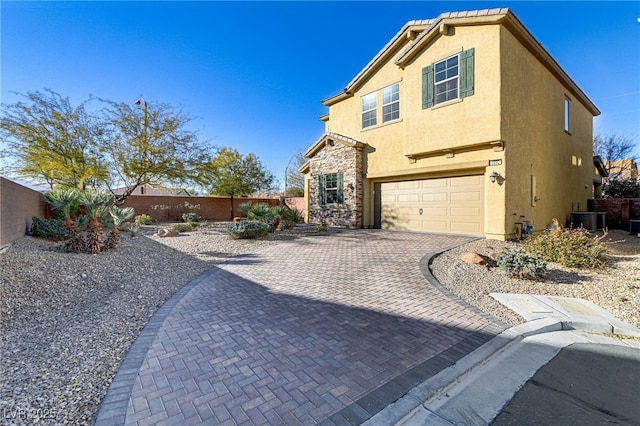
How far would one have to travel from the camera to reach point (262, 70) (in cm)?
1373

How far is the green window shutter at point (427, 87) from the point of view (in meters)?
11.8

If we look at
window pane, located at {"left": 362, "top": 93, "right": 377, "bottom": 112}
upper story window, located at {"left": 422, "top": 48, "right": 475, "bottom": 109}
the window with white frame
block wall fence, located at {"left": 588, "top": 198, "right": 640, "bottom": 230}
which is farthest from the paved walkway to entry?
block wall fence, located at {"left": 588, "top": 198, "right": 640, "bottom": 230}

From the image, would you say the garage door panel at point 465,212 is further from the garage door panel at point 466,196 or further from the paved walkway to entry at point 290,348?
the paved walkway to entry at point 290,348

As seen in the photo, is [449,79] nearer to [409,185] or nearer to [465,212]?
[409,185]

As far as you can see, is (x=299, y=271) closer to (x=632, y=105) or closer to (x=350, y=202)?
(x=350, y=202)

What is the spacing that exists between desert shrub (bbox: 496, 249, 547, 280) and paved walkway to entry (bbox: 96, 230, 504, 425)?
202cm

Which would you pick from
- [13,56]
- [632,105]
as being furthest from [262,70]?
[632,105]

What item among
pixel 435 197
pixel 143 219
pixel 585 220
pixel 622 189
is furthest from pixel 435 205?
pixel 622 189

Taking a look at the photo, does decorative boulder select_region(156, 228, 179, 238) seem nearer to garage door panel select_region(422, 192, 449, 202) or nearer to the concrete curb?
garage door panel select_region(422, 192, 449, 202)

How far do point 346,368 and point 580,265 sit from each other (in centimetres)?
765

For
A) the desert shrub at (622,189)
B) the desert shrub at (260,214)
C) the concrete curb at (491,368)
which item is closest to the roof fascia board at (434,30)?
the desert shrub at (260,214)

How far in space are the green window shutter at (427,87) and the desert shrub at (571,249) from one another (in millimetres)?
6907

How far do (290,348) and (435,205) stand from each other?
34.3 ft

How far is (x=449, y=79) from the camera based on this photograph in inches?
444
